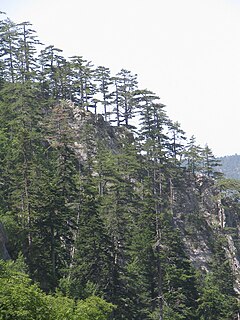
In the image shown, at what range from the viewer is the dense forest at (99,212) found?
32.9 meters

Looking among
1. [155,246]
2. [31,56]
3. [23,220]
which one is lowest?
[155,246]

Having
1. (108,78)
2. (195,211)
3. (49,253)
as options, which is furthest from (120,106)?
(49,253)

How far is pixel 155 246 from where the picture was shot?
119 ft

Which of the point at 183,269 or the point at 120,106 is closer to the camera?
the point at 183,269

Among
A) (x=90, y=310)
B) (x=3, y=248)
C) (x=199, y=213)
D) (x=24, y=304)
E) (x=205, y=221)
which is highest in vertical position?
(x=199, y=213)

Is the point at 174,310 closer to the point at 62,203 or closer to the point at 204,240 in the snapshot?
the point at 62,203

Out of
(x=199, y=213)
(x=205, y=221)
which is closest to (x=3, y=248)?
(x=205, y=221)

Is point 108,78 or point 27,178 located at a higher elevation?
point 108,78

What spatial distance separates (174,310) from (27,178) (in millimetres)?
17918

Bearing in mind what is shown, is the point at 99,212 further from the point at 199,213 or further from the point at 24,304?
the point at 199,213

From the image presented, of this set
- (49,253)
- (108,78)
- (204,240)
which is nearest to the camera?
(49,253)

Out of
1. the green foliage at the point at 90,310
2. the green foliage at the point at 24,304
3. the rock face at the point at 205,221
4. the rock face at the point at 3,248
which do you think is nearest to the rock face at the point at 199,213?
the rock face at the point at 205,221

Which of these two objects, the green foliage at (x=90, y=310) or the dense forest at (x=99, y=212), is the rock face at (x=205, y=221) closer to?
the dense forest at (x=99, y=212)

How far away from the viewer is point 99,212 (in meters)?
39.7
